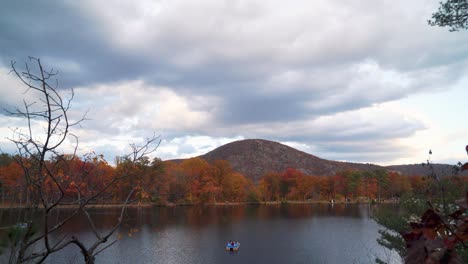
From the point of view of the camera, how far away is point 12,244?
2.47 m

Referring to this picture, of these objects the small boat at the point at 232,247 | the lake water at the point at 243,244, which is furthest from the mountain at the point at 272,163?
the small boat at the point at 232,247

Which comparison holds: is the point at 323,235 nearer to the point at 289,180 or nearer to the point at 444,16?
the point at 444,16

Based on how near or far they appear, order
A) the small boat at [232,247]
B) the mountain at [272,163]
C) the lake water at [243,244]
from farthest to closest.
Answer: the mountain at [272,163] < the small boat at [232,247] < the lake water at [243,244]

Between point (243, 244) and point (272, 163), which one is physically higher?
point (272, 163)

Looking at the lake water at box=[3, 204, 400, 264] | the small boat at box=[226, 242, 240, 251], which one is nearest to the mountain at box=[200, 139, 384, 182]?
the lake water at box=[3, 204, 400, 264]

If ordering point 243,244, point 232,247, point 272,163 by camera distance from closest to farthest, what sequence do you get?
1. point 232,247
2. point 243,244
3. point 272,163

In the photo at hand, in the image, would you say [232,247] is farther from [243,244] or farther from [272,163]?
[272,163]

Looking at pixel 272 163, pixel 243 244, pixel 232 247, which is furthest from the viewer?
pixel 272 163

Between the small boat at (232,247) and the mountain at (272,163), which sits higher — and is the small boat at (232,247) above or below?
below

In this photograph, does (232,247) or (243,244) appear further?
(243,244)

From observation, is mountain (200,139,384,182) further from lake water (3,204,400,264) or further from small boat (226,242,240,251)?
small boat (226,242,240,251)

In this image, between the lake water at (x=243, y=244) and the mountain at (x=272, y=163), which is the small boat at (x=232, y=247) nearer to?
the lake water at (x=243, y=244)

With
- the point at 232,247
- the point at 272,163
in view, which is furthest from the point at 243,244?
the point at 272,163

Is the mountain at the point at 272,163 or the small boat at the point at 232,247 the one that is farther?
the mountain at the point at 272,163
